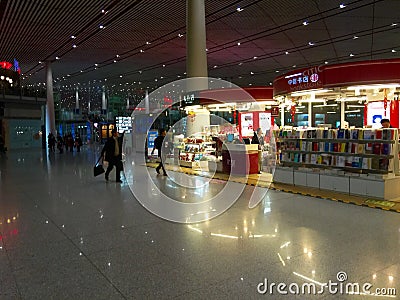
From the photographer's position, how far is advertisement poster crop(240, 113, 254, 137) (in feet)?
41.8

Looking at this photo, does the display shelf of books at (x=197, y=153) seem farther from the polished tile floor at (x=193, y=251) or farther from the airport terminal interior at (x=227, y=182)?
the polished tile floor at (x=193, y=251)

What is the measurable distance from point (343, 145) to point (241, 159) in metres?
3.29

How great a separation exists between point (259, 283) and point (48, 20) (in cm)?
1548

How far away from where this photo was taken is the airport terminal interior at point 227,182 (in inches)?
135

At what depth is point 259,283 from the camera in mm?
3230

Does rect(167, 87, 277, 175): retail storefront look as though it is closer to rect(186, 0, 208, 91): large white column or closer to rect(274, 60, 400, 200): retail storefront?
rect(186, 0, 208, 91): large white column

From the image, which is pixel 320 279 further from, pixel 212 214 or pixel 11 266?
pixel 11 266

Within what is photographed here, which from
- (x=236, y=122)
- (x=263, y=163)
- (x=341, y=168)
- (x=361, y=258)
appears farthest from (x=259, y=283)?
(x=236, y=122)

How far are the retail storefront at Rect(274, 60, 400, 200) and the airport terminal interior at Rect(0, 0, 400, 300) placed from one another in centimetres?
3

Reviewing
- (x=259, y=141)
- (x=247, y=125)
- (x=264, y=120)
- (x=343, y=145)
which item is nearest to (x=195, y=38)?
(x=247, y=125)

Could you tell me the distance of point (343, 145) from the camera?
7535mm

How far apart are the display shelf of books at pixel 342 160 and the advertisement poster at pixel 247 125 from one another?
3.59 metres

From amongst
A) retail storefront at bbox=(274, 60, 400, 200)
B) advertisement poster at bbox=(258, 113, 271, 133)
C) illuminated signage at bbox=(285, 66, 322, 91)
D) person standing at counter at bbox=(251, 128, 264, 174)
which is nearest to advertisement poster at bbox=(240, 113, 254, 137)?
advertisement poster at bbox=(258, 113, 271, 133)

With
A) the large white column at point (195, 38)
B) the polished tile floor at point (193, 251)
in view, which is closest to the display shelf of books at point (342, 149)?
the polished tile floor at point (193, 251)
